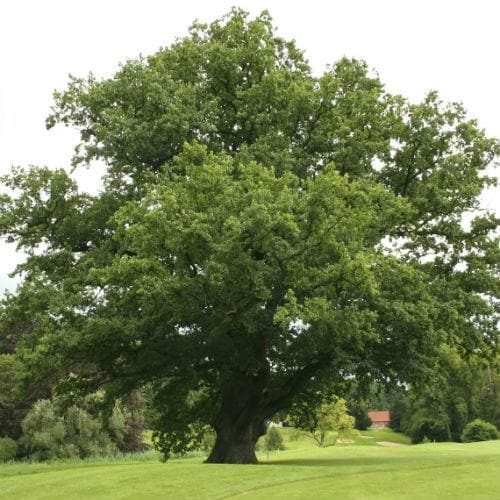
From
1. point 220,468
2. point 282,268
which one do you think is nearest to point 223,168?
point 282,268

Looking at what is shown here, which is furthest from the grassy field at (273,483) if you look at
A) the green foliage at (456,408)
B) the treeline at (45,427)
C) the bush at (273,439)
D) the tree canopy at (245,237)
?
the green foliage at (456,408)

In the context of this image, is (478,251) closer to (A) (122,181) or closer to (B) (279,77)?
(B) (279,77)

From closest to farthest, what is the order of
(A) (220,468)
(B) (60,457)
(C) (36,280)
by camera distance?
(A) (220,468) < (C) (36,280) < (B) (60,457)

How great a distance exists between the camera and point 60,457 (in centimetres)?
3938

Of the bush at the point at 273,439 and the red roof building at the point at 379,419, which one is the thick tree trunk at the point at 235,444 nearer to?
the bush at the point at 273,439

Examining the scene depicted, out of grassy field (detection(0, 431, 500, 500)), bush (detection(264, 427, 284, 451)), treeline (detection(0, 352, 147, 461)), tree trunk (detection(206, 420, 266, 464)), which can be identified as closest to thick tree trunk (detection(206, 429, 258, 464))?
tree trunk (detection(206, 420, 266, 464))

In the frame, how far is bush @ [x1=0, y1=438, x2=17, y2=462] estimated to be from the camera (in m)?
39.5

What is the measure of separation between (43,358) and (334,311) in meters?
9.36

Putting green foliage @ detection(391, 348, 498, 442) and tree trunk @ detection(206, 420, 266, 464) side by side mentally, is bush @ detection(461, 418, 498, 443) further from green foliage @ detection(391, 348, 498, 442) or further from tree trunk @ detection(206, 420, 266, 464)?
tree trunk @ detection(206, 420, 266, 464)

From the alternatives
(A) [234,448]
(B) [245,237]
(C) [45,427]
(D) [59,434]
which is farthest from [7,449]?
(B) [245,237]

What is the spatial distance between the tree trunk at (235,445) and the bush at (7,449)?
21.0 m

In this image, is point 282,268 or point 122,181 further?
point 122,181

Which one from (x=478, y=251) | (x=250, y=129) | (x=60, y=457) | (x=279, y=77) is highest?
(x=279, y=77)

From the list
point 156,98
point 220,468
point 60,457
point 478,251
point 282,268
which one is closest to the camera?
point 220,468
